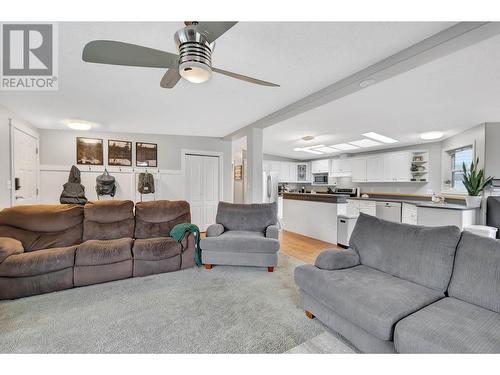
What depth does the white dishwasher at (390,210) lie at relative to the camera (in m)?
5.11

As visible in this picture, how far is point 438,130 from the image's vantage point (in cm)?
424

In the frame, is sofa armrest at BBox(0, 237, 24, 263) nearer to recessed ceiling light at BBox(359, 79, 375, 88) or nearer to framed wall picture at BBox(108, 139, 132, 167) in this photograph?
framed wall picture at BBox(108, 139, 132, 167)

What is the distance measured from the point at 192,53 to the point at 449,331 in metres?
2.09

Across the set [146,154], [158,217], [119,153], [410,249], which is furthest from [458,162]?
[119,153]

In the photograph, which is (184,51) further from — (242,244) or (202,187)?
(202,187)

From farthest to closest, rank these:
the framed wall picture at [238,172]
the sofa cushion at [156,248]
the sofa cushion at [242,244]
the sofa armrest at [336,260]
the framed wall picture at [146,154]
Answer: the framed wall picture at [238,172], the framed wall picture at [146,154], the sofa cushion at [242,244], the sofa cushion at [156,248], the sofa armrest at [336,260]

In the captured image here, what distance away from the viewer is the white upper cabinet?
7422mm

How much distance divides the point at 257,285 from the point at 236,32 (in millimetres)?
2433

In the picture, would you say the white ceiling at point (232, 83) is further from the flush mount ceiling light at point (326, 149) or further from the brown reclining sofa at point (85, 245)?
the flush mount ceiling light at point (326, 149)

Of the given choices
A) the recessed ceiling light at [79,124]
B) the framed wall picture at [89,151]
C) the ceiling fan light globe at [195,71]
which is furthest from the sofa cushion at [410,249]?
the framed wall picture at [89,151]

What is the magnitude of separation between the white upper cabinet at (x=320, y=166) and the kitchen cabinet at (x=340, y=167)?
0.17 metres

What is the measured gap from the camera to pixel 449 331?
1091mm

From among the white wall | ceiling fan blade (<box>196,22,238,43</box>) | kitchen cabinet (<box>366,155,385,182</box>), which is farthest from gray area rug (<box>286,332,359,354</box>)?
kitchen cabinet (<box>366,155,385,182</box>)

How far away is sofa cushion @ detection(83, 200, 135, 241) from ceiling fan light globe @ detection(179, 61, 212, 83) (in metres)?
2.41
